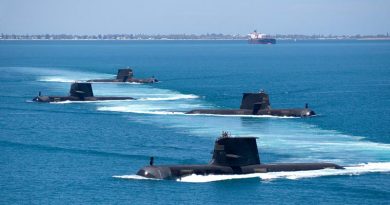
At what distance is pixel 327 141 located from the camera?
74000 mm

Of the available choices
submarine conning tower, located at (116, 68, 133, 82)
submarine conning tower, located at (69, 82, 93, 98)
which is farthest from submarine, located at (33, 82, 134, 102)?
submarine conning tower, located at (116, 68, 133, 82)

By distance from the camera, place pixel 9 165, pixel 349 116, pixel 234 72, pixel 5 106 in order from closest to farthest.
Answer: pixel 9 165 → pixel 349 116 → pixel 5 106 → pixel 234 72

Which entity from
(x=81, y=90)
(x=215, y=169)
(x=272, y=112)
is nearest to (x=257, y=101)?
(x=272, y=112)

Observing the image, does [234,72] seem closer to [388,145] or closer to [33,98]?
[33,98]

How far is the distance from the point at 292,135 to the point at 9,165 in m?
24.1

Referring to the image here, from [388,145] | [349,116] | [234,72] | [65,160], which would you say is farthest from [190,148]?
[234,72]

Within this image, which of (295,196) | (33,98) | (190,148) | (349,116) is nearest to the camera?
(295,196)

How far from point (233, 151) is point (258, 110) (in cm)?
3928

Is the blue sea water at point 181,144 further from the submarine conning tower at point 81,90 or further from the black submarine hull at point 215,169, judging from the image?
the submarine conning tower at point 81,90

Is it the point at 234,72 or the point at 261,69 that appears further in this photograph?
the point at 261,69

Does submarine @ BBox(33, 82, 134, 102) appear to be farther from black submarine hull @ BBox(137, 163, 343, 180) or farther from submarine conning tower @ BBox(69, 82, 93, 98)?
black submarine hull @ BBox(137, 163, 343, 180)

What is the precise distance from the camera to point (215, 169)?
57.2 m

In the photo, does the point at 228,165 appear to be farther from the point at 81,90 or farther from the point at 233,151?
the point at 81,90

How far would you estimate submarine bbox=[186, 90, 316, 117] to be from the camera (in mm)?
94375
